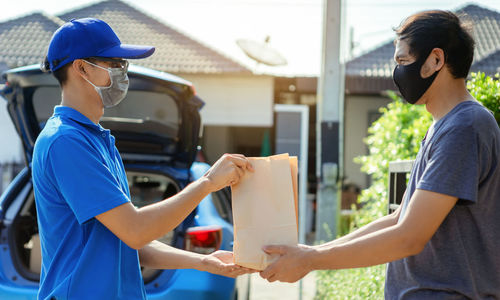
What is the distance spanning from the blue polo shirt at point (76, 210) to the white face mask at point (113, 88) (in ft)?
0.60

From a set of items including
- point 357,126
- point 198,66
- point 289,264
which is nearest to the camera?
point 289,264

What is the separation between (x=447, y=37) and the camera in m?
1.86

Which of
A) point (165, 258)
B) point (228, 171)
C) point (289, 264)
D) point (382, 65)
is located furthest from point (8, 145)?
point (289, 264)

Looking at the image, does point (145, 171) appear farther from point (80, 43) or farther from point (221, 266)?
point (80, 43)

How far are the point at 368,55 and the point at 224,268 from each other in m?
11.9

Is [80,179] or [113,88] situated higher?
[113,88]

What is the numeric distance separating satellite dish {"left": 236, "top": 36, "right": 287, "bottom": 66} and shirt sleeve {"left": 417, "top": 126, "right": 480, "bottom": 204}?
27.3 feet

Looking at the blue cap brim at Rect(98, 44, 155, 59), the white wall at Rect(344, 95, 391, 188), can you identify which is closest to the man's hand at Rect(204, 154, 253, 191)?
the blue cap brim at Rect(98, 44, 155, 59)

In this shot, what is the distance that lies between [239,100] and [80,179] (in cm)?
1032

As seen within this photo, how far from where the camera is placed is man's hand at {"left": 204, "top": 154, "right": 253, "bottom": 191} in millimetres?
2082

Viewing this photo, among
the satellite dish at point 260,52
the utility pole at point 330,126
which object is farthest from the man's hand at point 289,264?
the satellite dish at point 260,52

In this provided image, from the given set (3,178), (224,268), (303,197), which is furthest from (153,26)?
(224,268)

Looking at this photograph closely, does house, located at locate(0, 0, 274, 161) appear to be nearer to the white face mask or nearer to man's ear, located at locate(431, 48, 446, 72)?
the white face mask

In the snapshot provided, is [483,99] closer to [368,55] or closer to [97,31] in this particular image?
[97,31]
